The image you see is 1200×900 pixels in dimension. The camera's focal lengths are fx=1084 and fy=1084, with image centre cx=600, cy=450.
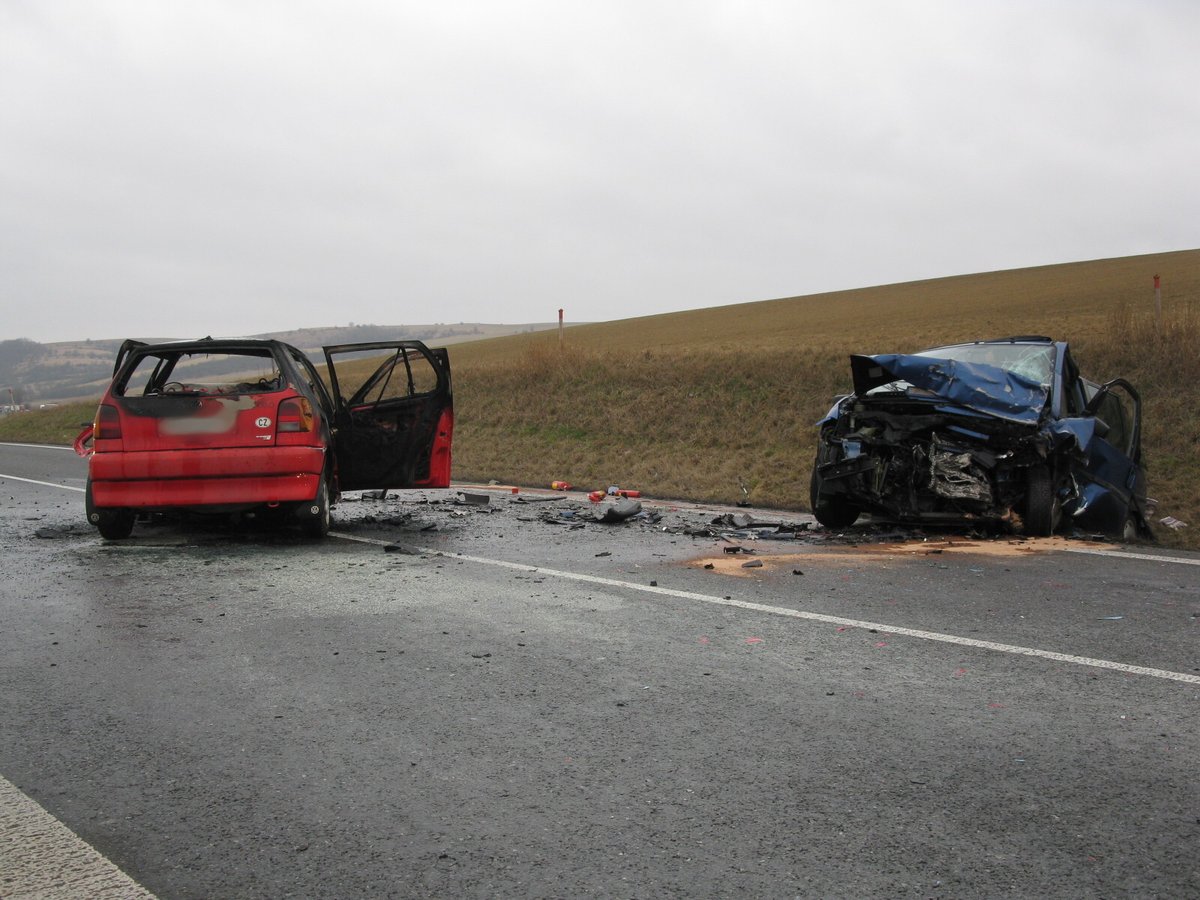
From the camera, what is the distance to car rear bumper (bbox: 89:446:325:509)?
8133 millimetres

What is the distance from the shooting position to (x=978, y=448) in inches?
332

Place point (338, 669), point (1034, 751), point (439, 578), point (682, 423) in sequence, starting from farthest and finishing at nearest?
point (682, 423)
point (439, 578)
point (338, 669)
point (1034, 751)

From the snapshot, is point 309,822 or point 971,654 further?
point 971,654

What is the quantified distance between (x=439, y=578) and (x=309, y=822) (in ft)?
12.9

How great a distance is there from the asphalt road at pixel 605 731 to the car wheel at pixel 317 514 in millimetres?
1423

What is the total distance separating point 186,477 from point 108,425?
0.74m

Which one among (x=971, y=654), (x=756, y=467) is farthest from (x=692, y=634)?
(x=756, y=467)

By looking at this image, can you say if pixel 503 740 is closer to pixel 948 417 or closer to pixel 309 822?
pixel 309 822

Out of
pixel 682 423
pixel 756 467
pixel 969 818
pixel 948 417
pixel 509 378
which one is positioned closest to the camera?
pixel 969 818

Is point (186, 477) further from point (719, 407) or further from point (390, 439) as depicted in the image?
point (719, 407)

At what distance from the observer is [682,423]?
19.5 metres

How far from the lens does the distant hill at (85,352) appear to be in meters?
112

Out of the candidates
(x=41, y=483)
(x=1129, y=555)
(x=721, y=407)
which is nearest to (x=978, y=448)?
(x=1129, y=555)

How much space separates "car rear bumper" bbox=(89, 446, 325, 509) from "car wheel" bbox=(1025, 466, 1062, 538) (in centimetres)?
575
